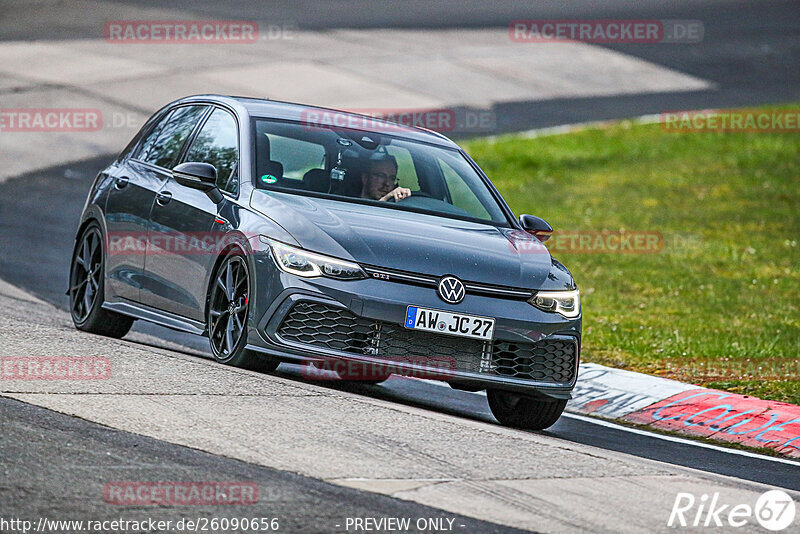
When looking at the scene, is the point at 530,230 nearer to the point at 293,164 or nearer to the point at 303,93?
the point at 293,164

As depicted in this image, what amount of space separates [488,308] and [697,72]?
83.8 feet

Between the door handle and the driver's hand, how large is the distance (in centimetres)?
145

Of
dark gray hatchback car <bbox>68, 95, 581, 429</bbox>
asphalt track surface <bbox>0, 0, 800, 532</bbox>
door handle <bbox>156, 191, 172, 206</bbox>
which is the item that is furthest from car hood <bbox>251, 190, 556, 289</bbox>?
asphalt track surface <bbox>0, 0, 800, 532</bbox>

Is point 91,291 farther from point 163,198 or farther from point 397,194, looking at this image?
point 397,194

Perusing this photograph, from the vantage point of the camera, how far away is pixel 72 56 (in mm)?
26953

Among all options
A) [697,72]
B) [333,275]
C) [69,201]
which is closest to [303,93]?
[69,201]

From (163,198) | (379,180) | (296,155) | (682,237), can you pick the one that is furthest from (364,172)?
(682,237)

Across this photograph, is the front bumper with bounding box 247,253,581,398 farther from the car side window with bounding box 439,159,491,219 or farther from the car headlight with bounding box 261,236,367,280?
the car side window with bounding box 439,159,491,219

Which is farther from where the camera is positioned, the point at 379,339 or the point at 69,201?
the point at 69,201

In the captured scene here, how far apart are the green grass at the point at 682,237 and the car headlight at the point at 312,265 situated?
392cm

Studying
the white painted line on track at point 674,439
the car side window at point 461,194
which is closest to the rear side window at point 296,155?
the car side window at point 461,194

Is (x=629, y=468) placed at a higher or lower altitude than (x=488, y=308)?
lower

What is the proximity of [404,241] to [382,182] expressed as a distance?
1010mm

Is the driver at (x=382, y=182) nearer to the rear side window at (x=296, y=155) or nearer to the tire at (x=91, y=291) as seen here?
the rear side window at (x=296, y=155)
